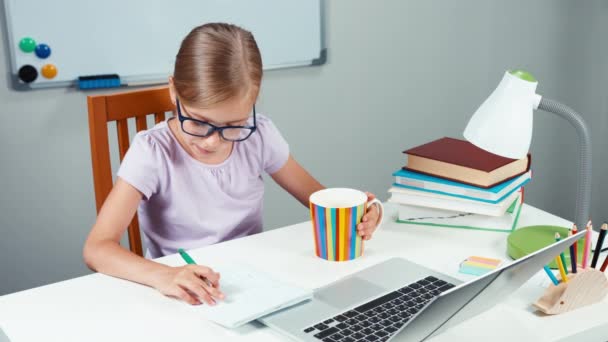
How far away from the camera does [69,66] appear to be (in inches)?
76.9

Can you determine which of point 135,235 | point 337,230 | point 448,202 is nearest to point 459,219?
point 448,202

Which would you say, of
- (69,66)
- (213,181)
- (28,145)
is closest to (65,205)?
(28,145)

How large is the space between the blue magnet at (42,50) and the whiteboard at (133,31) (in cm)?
1

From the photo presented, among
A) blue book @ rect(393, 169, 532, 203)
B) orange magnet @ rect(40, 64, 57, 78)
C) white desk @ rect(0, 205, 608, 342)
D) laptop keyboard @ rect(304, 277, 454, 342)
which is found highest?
orange magnet @ rect(40, 64, 57, 78)

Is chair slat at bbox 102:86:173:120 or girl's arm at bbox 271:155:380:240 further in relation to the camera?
girl's arm at bbox 271:155:380:240

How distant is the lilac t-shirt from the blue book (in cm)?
31

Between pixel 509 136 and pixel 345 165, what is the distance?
1.62 meters

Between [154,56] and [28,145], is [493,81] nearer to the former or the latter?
[154,56]

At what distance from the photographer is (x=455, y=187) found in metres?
1.20

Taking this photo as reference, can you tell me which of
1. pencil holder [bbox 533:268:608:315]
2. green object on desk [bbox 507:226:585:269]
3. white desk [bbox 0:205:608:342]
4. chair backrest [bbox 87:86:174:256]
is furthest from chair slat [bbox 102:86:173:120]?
pencil holder [bbox 533:268:608:315]

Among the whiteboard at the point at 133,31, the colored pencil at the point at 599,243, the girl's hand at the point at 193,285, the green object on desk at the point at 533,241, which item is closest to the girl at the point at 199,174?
the girl's hand at the point at 193,285

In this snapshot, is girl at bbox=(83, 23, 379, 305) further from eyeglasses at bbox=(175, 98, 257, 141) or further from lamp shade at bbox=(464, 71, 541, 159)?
lamp shade at bbox=(464, 71, 541, 159)

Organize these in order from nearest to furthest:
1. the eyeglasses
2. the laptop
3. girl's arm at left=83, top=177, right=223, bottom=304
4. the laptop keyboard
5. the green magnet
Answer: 1. the laptop
2. the laptop keyboard
3. girl's arm at left=83, top=177, right=223, bottom=304
4. the eyeglasses
5. the green magnet

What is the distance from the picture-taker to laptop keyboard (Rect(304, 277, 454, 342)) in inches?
32.3
